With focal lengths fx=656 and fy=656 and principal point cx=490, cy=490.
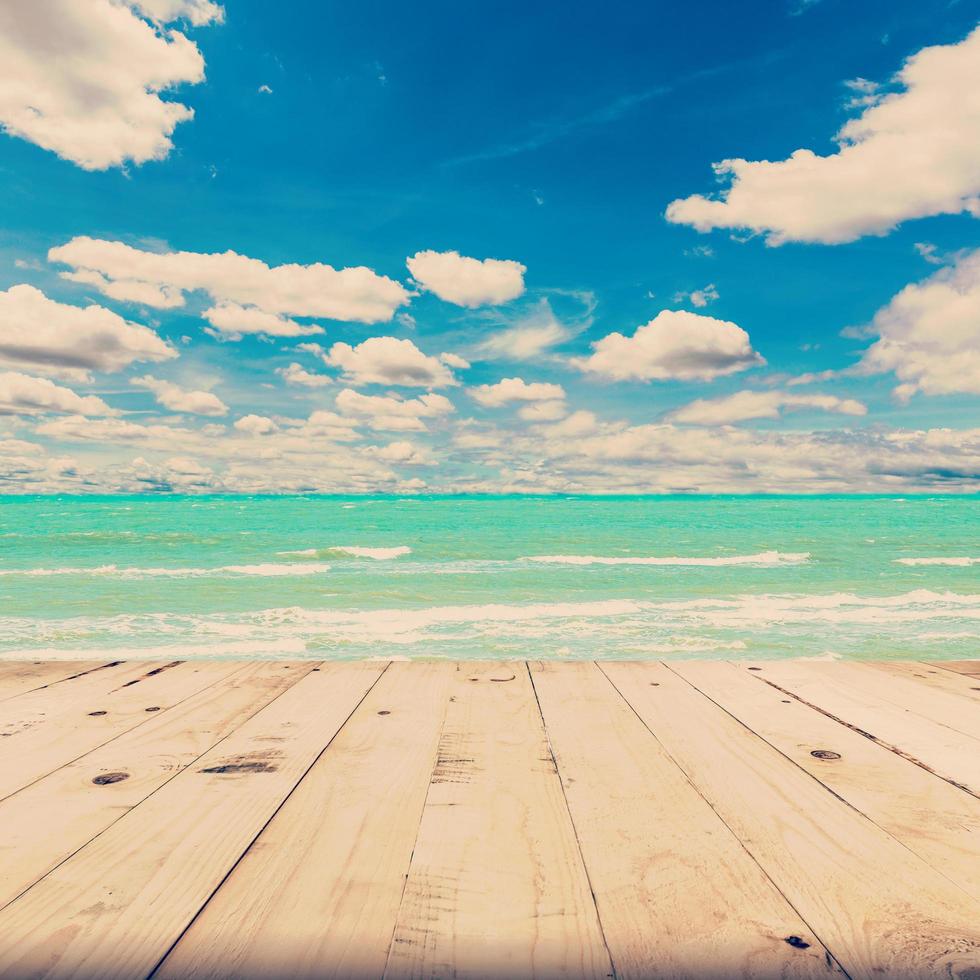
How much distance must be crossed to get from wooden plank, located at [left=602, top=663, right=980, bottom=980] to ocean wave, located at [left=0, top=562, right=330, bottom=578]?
16.5m

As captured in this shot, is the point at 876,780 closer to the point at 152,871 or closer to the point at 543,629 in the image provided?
the point at 152,871

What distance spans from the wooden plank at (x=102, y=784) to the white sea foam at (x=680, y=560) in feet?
58.2

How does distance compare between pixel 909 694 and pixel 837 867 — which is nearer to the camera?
pixel 837 867

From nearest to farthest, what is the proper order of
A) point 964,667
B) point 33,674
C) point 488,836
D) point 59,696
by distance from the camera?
point 488,836, point 59,696, point 33,674, point 964,667

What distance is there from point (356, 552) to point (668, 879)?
2367 cm

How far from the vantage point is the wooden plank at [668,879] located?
1377 millimetres

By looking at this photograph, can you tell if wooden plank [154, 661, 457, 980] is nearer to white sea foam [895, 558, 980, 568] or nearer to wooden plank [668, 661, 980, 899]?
wooden plank [668, 661, 980, 899]

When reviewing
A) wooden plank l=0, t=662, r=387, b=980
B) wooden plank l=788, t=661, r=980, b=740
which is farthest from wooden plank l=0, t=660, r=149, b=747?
wooden plank l=788, t=661, r=980, b=740

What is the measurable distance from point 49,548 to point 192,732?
28345 mm

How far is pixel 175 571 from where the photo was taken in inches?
736

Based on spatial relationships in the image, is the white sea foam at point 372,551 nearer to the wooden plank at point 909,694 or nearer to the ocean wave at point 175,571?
the ocean wave at point 175,571

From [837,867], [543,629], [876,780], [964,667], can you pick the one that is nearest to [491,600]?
[543,629]

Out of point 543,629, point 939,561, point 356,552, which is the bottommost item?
point 543,629

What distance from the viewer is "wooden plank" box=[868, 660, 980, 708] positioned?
3.62 m
